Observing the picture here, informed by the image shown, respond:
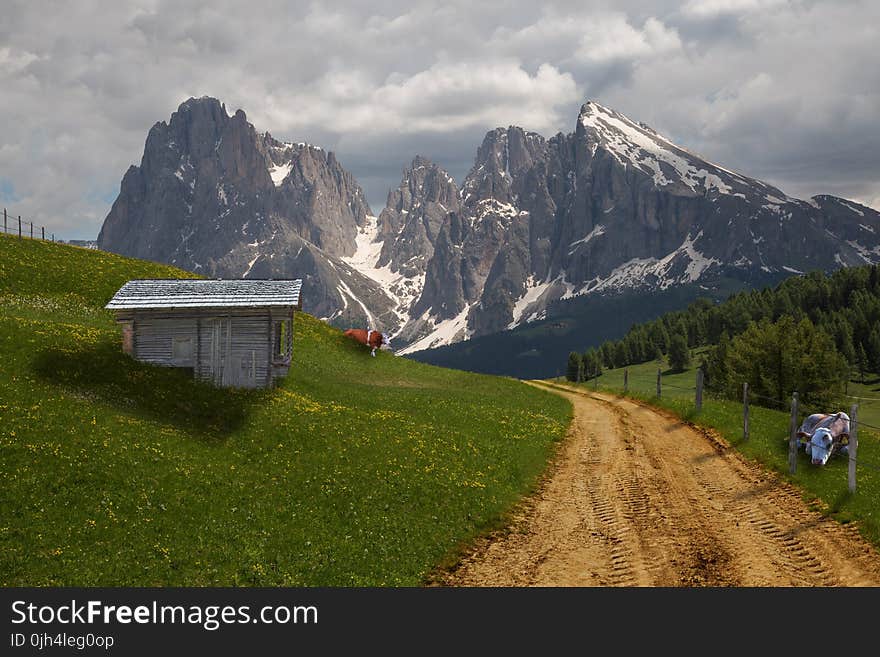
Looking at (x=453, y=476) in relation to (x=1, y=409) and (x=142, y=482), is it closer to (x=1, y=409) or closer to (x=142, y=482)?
(x=142, y=482)

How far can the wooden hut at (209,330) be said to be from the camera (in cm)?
4038

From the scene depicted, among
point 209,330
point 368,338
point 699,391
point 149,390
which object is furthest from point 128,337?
point 699,391

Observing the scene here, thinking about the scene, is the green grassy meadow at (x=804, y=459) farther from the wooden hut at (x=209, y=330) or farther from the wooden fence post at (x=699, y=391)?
the wooden hut at (x=209, y=330)

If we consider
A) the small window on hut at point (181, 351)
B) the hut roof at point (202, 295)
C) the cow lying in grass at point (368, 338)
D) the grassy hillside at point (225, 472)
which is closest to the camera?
the grassy hillside at point (225, 472)

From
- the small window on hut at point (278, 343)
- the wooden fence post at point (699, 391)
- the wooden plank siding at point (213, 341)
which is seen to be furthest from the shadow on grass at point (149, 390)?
the wooden fence post at point (699, 391)

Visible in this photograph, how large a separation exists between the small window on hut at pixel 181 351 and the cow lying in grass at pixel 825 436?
1374 inches

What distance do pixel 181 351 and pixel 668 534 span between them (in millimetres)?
30712

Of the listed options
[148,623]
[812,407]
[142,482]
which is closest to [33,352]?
[142,482]

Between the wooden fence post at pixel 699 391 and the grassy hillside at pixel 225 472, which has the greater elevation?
the wooden fence post at pixel 699 391

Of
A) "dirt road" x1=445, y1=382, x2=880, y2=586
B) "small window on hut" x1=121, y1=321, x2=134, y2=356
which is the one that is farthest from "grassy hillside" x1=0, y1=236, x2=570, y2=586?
"dirt road" x1=445, y1=382, x2=880, y2=586

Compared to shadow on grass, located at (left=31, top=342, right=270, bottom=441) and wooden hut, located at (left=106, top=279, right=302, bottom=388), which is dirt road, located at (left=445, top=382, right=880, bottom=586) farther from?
wooden hut, located at (left=106, top=279, right=302, bottom=388)

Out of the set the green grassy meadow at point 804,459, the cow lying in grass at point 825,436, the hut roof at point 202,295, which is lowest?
the green grassy meadow at point 804,459

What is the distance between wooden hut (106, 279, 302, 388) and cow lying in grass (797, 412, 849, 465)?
29.1 meters

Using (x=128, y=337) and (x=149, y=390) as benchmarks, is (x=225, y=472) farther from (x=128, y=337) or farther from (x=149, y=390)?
(x=128, y=337)
